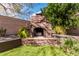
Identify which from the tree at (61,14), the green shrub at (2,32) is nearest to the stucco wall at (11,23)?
the green shrub at (2,32)

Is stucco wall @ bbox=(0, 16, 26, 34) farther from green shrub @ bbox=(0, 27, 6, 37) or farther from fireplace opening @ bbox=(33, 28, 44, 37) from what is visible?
fireplace opening @ bbox=(33, 28, 44, 37)

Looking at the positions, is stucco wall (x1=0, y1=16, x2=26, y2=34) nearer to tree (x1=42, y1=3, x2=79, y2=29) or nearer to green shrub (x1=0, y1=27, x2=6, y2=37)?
green shrub (x1=0, y1=27, x2=6, y2=37)

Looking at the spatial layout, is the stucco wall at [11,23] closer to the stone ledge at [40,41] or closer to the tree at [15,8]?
the tree at [15,8]

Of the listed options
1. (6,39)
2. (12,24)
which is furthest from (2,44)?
(12,24)

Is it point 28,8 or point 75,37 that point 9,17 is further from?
point 75,37

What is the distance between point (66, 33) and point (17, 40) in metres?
0.78

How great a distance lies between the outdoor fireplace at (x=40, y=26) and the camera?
274cm

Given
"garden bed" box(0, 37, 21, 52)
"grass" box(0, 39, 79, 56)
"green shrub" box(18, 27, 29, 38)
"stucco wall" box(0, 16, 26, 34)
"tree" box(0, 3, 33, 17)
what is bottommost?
"grass" box(0, 39, 79, 56)

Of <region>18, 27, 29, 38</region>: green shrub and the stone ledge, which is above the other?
<region>18, 27, 29, 38</region>: green shrub

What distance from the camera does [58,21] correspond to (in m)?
2.73

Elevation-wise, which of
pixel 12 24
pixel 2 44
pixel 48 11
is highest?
pixel 48 11

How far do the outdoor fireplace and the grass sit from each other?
22cm

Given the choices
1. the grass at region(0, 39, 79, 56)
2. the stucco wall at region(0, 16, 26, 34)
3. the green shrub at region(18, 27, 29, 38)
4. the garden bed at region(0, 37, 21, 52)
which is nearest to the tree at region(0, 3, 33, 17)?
the stucco wall at region(0, 16, 26, 34)

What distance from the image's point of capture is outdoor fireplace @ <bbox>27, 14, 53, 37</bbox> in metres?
2.74
